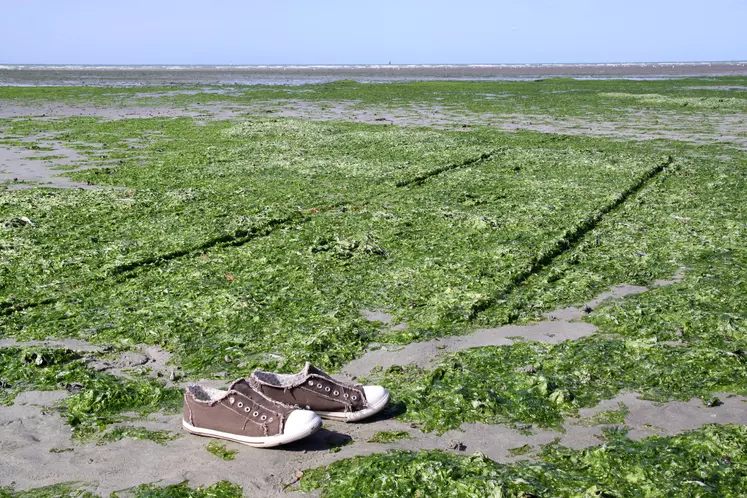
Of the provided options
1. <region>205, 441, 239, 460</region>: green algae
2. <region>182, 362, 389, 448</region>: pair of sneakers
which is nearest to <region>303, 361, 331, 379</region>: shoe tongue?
<region>182, 362, 389, 448</region>: pair of sneakers

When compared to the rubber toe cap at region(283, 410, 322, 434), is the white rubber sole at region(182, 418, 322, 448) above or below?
below

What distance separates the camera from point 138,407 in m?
4.63

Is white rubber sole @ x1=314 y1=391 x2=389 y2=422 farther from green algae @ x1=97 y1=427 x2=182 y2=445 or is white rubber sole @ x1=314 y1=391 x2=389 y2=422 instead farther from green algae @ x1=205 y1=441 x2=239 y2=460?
green algae @ x1=97 y1=427 x2=182 y2=445

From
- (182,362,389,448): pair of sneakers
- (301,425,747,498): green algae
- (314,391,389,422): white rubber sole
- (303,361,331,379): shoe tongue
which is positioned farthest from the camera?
(303,361,331,379): shoe tongue

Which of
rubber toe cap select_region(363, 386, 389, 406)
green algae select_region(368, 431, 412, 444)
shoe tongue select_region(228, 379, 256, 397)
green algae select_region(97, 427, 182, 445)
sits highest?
shoe tongue select_region(228, 379, 256, 397)

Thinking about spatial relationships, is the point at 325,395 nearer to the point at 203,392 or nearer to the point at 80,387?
the point at 203,392

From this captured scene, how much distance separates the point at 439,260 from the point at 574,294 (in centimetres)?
162

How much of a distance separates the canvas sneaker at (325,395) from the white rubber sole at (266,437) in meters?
0.31

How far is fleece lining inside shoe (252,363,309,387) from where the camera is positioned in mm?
4441

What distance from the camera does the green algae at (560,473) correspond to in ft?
12.0

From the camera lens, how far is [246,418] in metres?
4.12

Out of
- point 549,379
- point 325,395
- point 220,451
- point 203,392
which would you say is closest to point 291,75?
point 549,379

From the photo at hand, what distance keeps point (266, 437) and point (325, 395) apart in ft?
1.63

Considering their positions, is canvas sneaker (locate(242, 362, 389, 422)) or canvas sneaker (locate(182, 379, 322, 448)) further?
canvas sneaker (locate(242, 362, 389, 422))
